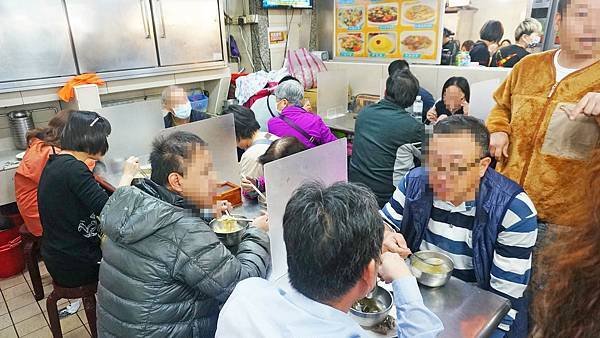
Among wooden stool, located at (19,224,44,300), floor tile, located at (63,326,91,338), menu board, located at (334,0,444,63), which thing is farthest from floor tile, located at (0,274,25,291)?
menu board, located at (334,0,444,63)

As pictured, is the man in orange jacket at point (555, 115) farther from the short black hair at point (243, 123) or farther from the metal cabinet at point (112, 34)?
the metal cabinet at point (112, 34)

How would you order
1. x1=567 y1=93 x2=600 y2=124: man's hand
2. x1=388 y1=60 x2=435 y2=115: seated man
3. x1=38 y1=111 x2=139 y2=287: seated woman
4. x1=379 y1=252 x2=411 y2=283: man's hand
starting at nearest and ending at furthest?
1. x1=379 y1=252 x2=411 y2=283: man's hand
2. x1=567 y1=93 x2=600 y2=124: man's hand
3. x1=38 y1=111 x2=139 y2=287: seated woman
4. x1=388 y1=60 x2=435 y2=115: seated man

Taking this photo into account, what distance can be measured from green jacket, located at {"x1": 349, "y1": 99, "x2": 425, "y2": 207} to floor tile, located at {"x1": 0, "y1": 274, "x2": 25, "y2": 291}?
2.82 metres

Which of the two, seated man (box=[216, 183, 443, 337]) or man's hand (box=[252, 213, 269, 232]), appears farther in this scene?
man's hand (box=[252, 213, 269, 232])

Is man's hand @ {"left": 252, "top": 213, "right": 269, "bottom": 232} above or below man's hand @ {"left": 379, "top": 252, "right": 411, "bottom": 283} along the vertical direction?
below

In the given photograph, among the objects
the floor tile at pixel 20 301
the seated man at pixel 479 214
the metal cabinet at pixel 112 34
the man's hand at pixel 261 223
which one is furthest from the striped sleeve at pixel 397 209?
the metal cabinet at pixel 112 34

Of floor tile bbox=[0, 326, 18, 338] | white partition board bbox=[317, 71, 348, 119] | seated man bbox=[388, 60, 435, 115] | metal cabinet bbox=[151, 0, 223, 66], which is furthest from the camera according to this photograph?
white partition board bbox=[317, 71, 348, 119]

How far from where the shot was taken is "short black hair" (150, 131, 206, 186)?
1.34 m

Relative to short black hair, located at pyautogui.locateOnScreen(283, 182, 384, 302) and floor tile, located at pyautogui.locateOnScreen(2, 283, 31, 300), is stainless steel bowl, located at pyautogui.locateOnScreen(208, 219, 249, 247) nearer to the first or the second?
short black hair, located at pyautogui.locateOnScreen(283, 182, 384, 302)

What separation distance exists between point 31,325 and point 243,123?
6.44 ft

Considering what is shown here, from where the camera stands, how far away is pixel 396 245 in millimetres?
1427

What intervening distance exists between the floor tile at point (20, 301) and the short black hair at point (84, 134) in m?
1.41

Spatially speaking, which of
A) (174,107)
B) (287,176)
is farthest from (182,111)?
(287,176)

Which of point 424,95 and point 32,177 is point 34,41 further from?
point 424,95
